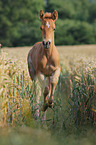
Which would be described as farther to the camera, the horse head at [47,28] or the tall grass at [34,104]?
the tall grass at [34,104]

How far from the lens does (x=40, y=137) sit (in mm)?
3150

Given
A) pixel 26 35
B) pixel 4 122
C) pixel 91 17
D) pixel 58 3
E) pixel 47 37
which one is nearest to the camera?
pixel 47 37

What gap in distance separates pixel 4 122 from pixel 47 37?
2.52 meters

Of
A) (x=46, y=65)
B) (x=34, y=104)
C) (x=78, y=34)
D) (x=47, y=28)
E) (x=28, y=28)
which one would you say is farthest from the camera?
(x=78, y=34)

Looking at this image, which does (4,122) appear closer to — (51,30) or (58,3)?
(51,30)

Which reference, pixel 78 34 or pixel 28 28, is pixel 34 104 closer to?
pixel 28 28

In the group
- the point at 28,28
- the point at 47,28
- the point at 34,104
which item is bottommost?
the point at 34,104

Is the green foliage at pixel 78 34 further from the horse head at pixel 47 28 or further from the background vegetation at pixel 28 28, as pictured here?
the horse head at pixel 47 28

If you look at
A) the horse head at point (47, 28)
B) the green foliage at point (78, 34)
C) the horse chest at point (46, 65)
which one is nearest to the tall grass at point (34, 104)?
the horse chest at point (46, 65)

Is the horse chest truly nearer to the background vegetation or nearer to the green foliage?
the background vegetation

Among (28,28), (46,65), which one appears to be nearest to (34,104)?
(46,65)

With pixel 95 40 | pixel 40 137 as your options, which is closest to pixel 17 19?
pixel 95 40

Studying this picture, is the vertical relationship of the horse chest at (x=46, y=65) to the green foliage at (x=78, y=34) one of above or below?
below

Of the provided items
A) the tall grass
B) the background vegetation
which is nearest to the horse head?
the tall grass
